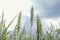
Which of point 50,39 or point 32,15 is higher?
point 32,15

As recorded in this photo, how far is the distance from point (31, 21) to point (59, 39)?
25621 mm

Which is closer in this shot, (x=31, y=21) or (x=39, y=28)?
(x=39, y=28)

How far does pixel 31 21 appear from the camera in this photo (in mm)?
24469

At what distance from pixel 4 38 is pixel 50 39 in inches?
1504

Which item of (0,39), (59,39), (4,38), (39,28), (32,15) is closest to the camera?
(4,38)

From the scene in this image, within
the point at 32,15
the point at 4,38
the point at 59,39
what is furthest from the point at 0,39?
the point at 59,39

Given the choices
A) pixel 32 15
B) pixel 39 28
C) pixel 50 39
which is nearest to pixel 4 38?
pixel 39 28

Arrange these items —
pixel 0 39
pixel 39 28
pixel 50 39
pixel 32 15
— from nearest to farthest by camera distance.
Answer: pixel 0 39 < pixel 39 28 < pixel 32 15 < pixel 50 39

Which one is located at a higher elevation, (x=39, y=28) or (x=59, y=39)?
(x=39, y=28)

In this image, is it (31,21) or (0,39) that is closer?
(0,39)

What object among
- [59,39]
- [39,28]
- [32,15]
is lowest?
[59,39]

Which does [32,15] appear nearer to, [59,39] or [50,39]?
[50,39]

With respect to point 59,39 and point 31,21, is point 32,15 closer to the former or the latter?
point 31,21

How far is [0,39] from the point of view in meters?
2.18
